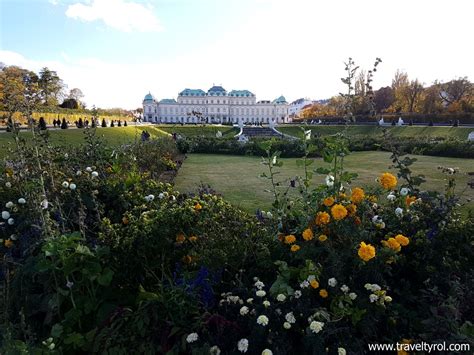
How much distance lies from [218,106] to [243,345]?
10249 centimetres

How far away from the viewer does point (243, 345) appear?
171 centimetres

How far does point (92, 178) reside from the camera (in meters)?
4.36

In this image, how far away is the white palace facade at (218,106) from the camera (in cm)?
10119

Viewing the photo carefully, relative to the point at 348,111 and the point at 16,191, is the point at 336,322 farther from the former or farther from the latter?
the point at 16,191

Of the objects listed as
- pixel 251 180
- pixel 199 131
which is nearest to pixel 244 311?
pixel 251 180

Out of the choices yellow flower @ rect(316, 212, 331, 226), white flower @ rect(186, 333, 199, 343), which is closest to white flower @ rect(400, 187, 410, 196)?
yellow flower @ rect(316, 212, 331, 226)

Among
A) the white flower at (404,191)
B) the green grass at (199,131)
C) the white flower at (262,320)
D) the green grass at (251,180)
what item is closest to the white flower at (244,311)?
the white flower at (262,320)

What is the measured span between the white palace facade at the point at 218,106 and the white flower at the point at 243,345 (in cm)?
9993

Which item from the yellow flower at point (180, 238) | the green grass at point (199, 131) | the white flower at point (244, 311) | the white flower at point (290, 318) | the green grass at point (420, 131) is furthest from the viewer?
the green grass at point (199, 131)

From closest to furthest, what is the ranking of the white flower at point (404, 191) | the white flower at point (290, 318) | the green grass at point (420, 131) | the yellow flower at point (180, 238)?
the white flower at point (290, 318) → the yellow flower at point (180, 238) → the white flower at point (404, 191) → the green grass at point (420, 131)

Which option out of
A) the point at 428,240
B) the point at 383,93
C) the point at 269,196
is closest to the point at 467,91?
the point at 383,93

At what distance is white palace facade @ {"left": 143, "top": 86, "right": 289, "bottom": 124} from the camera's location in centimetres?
10119

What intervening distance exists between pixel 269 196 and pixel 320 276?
5.02m

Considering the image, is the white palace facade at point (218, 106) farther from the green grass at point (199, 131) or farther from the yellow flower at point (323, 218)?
the yellow flower at point (323, 218)
